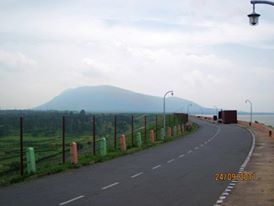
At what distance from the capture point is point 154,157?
25.3 m

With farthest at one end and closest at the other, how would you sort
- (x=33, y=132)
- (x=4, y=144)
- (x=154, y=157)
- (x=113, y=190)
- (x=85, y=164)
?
1. (x=33, y=132)
2. (x=4, y=144)
3. (x=154, y=157)
4. (x=85, y=164)
5. (x=113, y=190)

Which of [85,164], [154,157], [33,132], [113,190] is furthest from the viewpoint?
[33,132]

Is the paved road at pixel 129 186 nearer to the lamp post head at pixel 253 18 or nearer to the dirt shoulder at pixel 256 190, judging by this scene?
the dirt shoulder at pixel 256 190

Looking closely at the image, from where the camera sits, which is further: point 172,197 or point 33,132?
point 33,132

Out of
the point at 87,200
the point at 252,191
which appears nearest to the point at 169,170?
the point at 252,191

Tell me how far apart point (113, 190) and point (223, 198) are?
123 inches

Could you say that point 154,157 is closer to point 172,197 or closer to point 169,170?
point 169,170
